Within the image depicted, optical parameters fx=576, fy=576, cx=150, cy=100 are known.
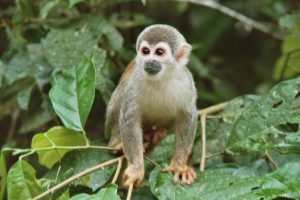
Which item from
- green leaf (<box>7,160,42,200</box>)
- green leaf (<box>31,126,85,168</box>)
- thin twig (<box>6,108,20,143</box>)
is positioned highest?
green leaf (<box>31,126,85,168</box>)

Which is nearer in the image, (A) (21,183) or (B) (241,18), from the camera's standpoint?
(A) (21,183)

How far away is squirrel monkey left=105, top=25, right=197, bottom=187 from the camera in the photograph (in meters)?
3.41

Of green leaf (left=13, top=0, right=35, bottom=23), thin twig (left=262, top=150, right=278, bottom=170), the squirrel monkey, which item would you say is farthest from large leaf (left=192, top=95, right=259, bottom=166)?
green leaf (left=13, top=0, right=35, bottom=23)

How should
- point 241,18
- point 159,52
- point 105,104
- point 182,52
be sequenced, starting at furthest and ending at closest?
point 241,18 < point 105,104 < point 182,52 < point 159,52

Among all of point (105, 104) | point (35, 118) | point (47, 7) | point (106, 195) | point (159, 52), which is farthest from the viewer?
point (105, 104)

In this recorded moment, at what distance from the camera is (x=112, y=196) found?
2.56 m

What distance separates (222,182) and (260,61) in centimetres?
347

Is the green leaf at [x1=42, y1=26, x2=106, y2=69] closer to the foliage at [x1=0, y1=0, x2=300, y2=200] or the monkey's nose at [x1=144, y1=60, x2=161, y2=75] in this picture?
the foliage at [x1=0, y1=0, x2=300, y2=200]

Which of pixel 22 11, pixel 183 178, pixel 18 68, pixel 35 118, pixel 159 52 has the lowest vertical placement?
pixel 35 118

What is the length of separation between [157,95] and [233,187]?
110 cm

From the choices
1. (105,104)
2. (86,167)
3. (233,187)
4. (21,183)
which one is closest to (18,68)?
(105,104)

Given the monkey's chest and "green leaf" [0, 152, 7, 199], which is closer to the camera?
"green leaf" [0, 152, 7, 199]

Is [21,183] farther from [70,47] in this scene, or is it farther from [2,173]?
[70,47]

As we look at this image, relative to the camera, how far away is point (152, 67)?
345 centimetres
